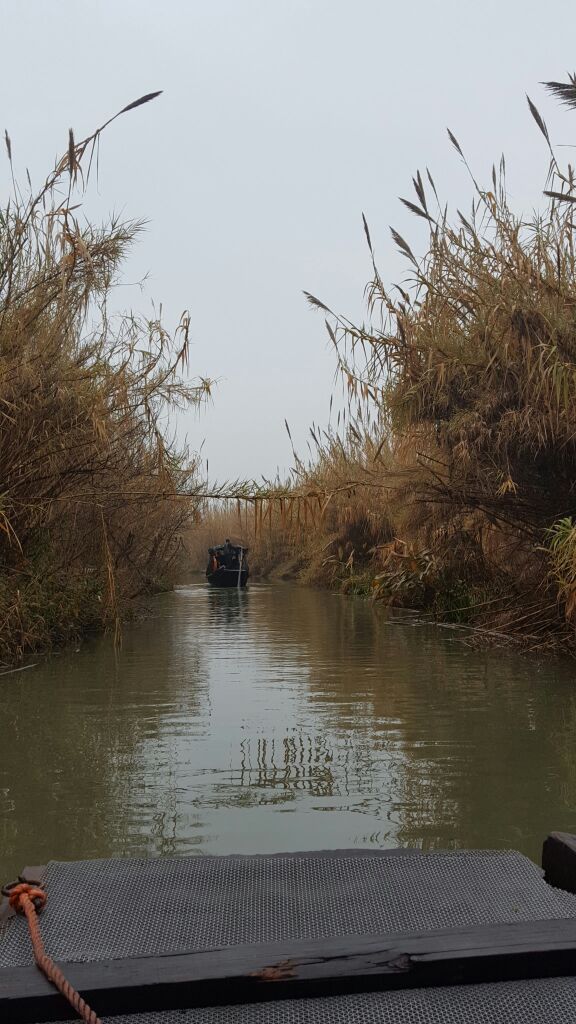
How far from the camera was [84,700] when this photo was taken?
24.6 feet

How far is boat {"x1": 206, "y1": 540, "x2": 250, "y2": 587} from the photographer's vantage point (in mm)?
30594

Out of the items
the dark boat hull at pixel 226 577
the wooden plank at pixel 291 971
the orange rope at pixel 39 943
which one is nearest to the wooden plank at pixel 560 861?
the wooden plank at pixel 291 971

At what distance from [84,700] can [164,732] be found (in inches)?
58.5

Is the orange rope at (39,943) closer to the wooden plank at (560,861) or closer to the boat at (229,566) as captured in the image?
the wooden plank at (560,861)

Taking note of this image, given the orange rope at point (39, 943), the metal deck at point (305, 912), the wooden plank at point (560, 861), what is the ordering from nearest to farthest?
the orange rope at point (39, 943)
the metal deck at point (305, 912)
the wooden plank at point (560, 861)

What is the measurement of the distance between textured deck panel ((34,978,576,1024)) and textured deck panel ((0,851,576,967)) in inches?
10.4

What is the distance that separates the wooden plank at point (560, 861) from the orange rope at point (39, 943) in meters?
1.28

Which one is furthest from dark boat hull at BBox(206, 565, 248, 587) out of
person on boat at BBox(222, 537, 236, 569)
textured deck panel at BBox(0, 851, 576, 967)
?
textured deck panel at BBox(0, 851, 576, 967)

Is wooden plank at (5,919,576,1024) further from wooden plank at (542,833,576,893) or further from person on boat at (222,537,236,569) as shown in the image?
person on boat at (222,537,236,569)

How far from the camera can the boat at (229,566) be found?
30.6 m

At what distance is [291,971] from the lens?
5.29 feet

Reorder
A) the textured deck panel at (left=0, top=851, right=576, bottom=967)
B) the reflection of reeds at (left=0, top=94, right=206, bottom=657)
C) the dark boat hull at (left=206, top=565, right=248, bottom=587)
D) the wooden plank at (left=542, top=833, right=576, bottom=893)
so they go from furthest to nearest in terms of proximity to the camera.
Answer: the dark boat hull at (left=206, top=565, right=248, bottom=587)
the reflection of reeds at (left=0, top=94, right=206, bottom=657)
the wooden plank at (left=542, top=833, right=576, bottom=893)
the textured deck panel at (left=0, top=851, right=576, bottom=967)

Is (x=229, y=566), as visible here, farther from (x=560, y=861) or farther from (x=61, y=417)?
(x=560, y=861)

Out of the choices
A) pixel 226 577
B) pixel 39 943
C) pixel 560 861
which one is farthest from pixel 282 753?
pixel 226 577
